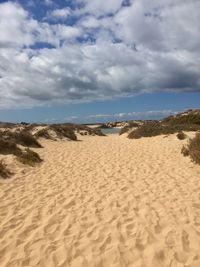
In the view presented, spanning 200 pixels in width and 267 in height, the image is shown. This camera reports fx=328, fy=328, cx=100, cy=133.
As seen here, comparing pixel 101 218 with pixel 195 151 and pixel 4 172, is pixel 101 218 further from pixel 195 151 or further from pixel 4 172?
pixel 195 151

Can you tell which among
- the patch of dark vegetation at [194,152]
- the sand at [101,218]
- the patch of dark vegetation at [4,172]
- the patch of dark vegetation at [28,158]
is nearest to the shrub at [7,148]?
the patch of dark vegetation at [28,158]

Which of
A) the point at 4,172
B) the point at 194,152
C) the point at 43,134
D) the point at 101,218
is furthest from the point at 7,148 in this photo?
the point at 43,134

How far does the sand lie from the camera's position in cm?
517

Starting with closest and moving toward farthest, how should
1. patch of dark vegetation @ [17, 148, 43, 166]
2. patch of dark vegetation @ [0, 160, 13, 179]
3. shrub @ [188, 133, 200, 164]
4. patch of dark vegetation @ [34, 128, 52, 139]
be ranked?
patch of dark vegetation @ [0, 160, 13, 179] → shrub @ [188, 133, 200, 164] → patch of dark vegetation @ [17, 148, 43, 166] → patch of dark vegetation @ [34, 128, 52, 139]

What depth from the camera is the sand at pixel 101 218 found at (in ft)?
17.0

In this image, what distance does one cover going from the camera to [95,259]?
5.07 m

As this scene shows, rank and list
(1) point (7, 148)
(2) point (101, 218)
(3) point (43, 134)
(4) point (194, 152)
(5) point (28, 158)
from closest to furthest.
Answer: (2) point (101, 218) → (4) point (194, 152) → (5) point (28, 158) → (1) point (7, 148) → (3) point (43, 134)

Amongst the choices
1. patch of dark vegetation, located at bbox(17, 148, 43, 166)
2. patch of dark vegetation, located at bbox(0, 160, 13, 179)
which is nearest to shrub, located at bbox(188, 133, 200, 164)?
patch of dark vegetation, located at bbox(17, 148, 43, 166)

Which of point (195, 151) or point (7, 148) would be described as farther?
point (7, 148)

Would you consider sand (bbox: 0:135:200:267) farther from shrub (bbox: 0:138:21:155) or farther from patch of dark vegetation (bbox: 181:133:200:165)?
shrub (bbox: 0:138:21:155)

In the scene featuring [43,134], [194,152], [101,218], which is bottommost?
[101,218]

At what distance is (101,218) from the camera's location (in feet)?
Answer: 22.5

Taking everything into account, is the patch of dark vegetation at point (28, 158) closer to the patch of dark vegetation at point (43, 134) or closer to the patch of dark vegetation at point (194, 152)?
the patch of dark vegetation at point (194, 152)

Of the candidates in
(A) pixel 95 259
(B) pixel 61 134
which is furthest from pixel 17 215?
(B) pixel 61 134
